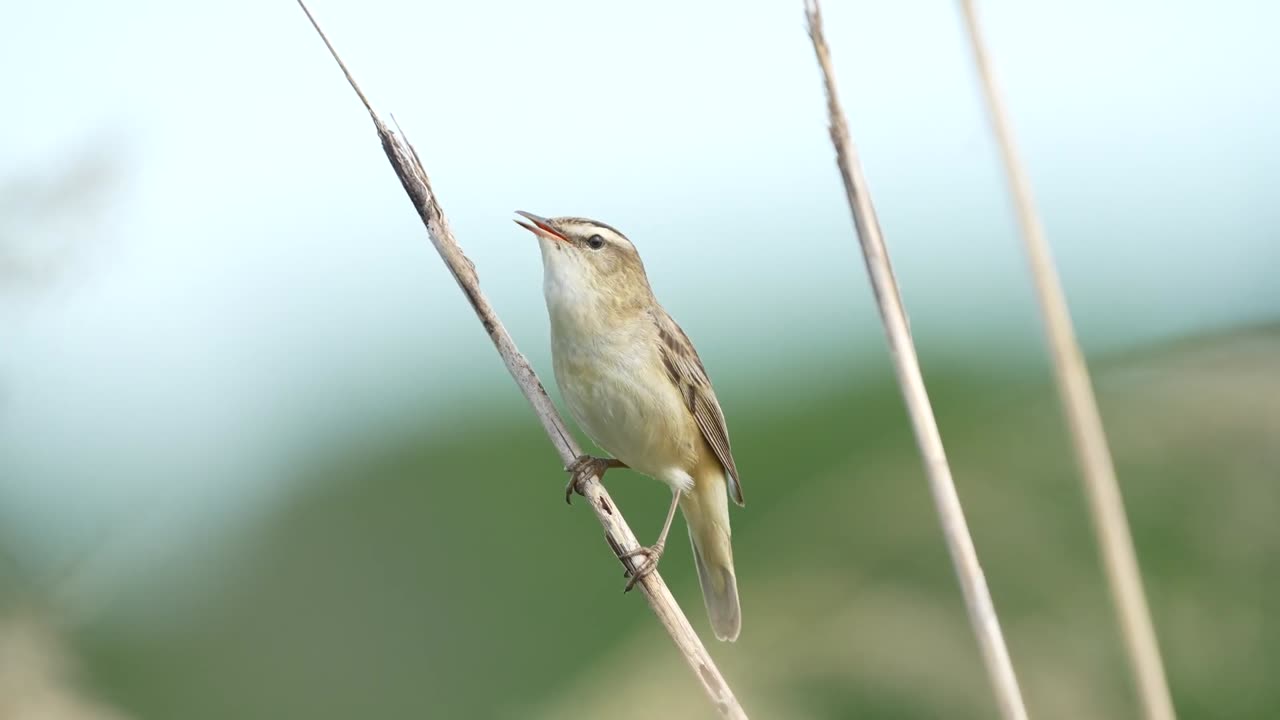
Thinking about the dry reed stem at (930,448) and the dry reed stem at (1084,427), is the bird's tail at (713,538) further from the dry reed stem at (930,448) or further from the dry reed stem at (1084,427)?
the dry reed stem at (1084,427)

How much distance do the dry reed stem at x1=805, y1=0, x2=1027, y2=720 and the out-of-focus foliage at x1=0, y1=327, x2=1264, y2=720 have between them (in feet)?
6.78

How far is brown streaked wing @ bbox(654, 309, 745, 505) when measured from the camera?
11.3ft

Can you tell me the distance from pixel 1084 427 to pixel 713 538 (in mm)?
2314

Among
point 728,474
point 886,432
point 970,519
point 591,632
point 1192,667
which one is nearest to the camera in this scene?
point 728,474

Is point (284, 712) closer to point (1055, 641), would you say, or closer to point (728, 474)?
point (728, 474)

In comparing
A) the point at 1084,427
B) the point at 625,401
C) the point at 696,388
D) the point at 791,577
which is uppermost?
the point at 1084,427

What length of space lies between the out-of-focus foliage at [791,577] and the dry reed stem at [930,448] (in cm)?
207

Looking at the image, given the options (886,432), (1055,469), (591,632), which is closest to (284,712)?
(591,632)

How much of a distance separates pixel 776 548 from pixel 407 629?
1.60 m

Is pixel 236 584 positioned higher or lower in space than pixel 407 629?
higher

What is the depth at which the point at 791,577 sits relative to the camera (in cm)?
419

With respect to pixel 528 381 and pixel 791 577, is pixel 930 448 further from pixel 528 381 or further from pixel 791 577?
pixel 791 577

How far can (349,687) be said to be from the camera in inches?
182

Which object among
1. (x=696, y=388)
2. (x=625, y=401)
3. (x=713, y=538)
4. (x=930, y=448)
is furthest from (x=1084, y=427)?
(x=713, y=538)
